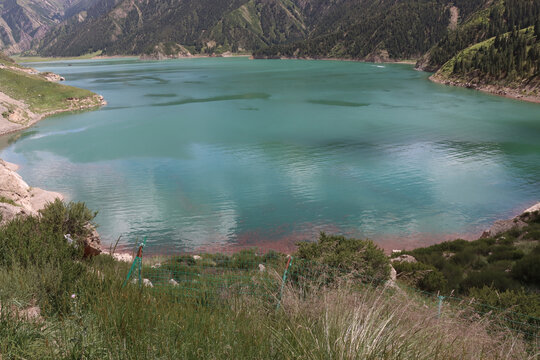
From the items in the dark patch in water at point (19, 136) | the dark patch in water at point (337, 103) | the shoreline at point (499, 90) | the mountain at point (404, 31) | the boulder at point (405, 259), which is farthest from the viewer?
the mountain at point (404, 31)

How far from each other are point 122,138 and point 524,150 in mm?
37157

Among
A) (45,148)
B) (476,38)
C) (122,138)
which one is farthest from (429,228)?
(476,38)

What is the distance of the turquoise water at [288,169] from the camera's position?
18.6 m

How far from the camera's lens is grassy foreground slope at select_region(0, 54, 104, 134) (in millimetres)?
47500

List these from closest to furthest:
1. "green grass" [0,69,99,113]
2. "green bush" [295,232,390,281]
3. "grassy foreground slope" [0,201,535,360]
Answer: "grassy foreground slope" [0,201,535,360] → "green bush" [295,232,390,281] → "green grass" [0,69,99,113]

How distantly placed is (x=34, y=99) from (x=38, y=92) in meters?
2.97

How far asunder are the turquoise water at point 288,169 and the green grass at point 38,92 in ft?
18.3

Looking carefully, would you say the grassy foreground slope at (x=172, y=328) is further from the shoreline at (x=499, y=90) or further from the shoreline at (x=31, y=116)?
the shoreline at (x=499, y=90)

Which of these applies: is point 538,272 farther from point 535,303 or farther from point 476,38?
point 476,38

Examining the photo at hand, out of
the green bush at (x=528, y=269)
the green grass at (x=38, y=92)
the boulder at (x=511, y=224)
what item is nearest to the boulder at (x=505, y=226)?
the boulder at (x=511, y=224)

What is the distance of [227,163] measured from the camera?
29016 millimetres

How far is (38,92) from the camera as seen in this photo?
58.2 metres

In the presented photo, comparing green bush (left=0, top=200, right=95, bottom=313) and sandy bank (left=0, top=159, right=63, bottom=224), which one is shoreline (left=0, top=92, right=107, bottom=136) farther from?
green bush (left=0, top=200, right=95, bottom=313)

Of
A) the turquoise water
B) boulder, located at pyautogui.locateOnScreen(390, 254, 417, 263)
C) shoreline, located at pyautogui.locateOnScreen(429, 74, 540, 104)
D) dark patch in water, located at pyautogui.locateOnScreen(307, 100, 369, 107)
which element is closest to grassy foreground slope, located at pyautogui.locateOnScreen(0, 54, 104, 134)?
the turquoise water
